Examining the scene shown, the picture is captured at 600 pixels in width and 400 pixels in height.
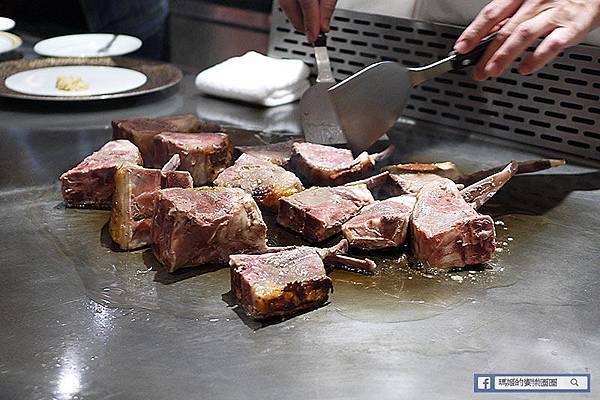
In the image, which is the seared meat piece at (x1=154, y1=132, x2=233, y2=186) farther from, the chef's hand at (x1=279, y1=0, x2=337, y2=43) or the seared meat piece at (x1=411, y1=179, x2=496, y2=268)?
the seared meat piece at (x1=411, y1=179, x2=496, y2=268)

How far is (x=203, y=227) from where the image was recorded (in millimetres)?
1911

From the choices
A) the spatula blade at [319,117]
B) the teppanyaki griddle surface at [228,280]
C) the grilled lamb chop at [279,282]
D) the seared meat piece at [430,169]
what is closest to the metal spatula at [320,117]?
the spatula blade at [319,117]

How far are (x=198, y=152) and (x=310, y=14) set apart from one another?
2.34 feet

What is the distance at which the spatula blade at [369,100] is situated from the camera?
94.2 inches

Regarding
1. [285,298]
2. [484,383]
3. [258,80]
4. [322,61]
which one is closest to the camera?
[484,383]

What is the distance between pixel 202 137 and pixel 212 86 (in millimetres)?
755

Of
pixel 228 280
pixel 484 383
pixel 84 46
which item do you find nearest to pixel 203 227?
pixel 228 280

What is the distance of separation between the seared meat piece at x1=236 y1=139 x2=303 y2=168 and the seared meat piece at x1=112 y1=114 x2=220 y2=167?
206 mm

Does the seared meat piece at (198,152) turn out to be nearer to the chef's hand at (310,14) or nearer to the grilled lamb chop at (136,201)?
the grilled lamb chop at (136,201)

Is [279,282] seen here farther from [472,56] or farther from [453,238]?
[472,56]

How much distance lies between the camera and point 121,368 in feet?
5.07

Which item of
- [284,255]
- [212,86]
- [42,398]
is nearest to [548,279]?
[284,255]

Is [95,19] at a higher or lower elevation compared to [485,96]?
lower

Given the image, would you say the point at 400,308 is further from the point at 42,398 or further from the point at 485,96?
the point at 485,96
